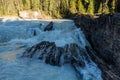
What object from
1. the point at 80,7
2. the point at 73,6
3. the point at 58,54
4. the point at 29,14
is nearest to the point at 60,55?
the point at 58,54

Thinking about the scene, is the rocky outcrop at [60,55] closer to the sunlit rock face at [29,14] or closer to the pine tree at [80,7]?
the pine tree at [80,7]

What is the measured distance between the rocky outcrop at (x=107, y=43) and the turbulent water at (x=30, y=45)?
1.99 ft

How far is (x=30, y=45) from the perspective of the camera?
21.0 meters

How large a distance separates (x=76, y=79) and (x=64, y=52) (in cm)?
304

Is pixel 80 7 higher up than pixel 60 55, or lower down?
higher up

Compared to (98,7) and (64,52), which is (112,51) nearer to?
(64,52)

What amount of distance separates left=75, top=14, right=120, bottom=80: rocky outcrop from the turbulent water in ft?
1.99

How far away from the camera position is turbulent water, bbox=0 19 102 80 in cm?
1433

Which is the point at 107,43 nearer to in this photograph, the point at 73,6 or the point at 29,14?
the point at 73,6

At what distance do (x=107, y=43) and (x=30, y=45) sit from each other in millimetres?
6374

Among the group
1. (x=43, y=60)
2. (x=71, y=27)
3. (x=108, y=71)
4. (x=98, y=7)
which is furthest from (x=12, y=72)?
(x=98, y=7)

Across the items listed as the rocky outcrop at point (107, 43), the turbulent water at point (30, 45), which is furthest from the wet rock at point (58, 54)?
the rocky outcrop at point (107, 43)

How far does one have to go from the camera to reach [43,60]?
16500mm

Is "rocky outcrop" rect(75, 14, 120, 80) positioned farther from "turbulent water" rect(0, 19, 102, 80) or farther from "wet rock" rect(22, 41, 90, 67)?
"wet rock" rect(22, 41, 90, 67)
